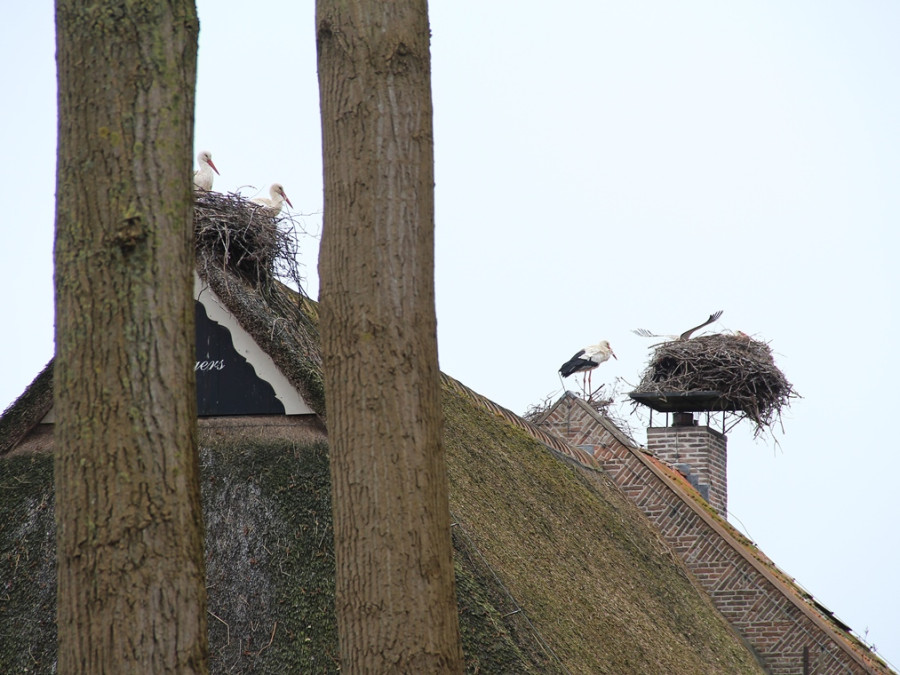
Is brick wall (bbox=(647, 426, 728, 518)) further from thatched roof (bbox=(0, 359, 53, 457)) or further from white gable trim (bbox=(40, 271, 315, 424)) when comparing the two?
thatched roof (bbox=(0, 359, 53, 457))

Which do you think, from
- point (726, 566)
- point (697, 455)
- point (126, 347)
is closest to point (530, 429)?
point (726, 566)

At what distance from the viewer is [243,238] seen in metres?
8.77

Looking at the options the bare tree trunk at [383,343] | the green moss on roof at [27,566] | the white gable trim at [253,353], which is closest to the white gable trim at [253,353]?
the white gable trim at [253,353]

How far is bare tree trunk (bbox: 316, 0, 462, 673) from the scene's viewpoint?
425 cm

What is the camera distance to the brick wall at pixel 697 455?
1566 centimetres

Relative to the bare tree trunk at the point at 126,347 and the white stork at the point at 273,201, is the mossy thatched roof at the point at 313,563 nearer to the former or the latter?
the white stork at the point at 273,201

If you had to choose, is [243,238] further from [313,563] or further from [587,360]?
[587,360]

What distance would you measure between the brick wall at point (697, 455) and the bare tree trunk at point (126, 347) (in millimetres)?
12402

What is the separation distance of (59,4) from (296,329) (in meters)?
4.61

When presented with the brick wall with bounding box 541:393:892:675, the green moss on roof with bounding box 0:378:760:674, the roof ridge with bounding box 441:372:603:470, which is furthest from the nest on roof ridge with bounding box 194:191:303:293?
the brick wall with bounding box 541:393:892:675

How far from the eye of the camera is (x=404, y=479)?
14.2 ft

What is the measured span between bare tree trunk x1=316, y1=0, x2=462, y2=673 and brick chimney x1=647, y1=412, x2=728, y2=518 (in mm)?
11544

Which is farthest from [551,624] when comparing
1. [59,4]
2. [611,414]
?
[611,414]

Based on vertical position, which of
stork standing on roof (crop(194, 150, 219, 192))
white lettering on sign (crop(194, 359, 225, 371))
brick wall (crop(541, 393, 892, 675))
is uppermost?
stork standing on roof (crop(194, 150, 219, 192))
